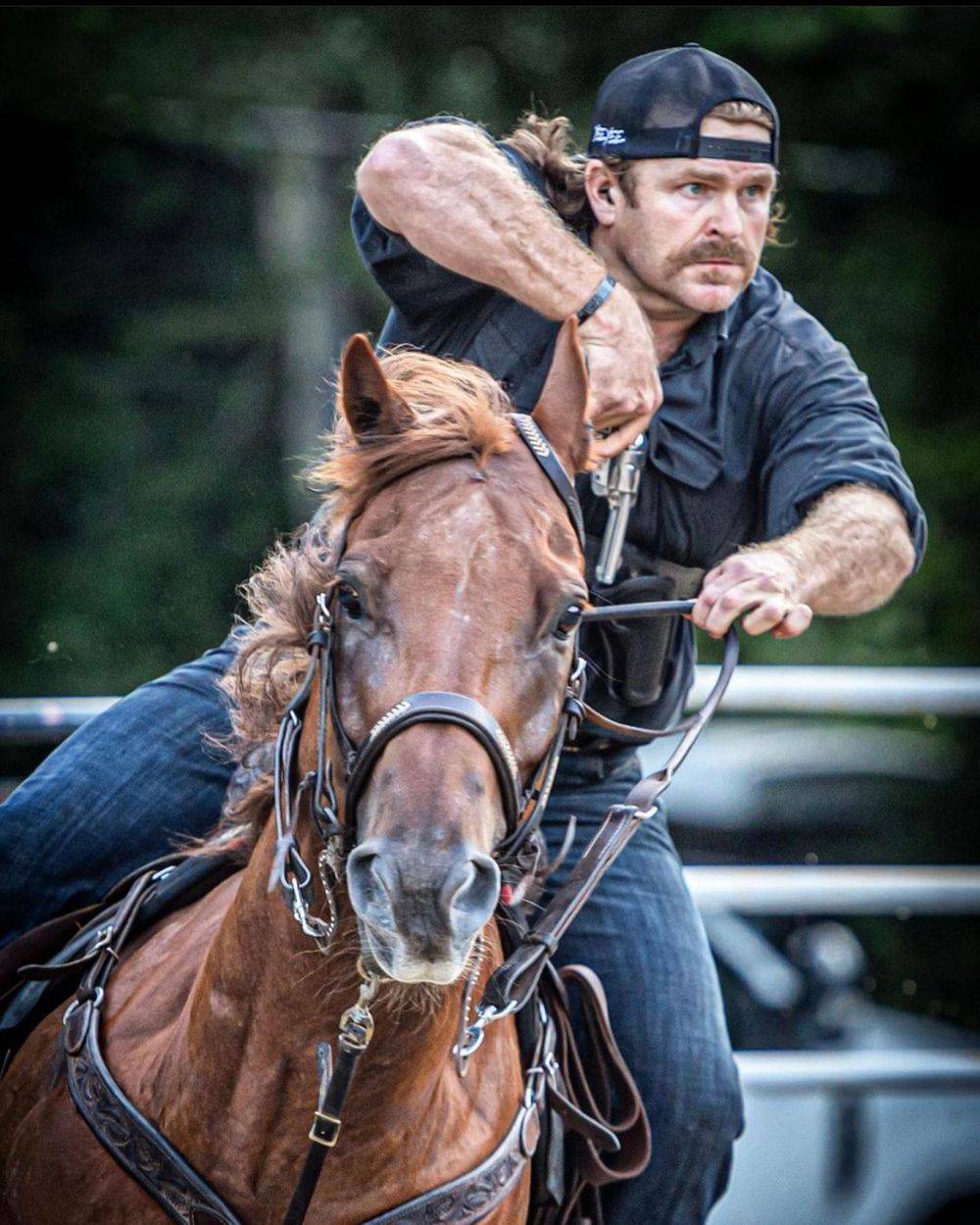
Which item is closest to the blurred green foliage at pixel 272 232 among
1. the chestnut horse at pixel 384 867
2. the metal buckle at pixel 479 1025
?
the chestnut horse at pixel 384 867

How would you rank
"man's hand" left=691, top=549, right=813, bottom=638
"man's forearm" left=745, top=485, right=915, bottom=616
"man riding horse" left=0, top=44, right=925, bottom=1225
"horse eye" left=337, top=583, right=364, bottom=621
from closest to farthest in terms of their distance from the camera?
"horse eye" left=337, top=583, right=364, bottom=621 < "man's hand" left=691, top=549, right=813, bottom=638 < "man's forearm" left=745, top=485, right=915, bottom=616 < "man riding horse" left=0, top=44, right=925, bottom=1225

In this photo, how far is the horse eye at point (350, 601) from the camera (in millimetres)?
2254

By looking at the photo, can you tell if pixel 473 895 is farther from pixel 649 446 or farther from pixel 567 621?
pixel 649 446

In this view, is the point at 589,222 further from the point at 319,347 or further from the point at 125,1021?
the point at 319,347

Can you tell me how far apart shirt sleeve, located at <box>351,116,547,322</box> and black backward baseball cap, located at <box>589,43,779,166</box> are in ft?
0.66

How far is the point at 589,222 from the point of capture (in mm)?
3412

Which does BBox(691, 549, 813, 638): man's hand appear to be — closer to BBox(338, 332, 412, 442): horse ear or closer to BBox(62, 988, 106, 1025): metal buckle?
BBox(338, 332, 412, 442): horse ear

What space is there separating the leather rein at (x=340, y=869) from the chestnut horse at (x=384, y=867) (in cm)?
2

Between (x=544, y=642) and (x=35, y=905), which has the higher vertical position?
(x=544, y=642)

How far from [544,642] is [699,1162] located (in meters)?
1.31

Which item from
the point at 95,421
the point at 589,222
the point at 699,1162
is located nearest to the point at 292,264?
the point at 95,421

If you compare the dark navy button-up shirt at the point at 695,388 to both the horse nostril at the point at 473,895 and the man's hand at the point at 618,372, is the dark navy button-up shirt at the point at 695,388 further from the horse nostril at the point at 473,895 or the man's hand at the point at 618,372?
the horse nostril at the point at 473,895

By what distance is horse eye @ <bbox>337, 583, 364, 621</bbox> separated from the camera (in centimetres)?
225

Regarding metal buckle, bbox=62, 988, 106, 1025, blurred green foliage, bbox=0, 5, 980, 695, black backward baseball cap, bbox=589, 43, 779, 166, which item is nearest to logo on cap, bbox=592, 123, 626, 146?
black backward baseball cap, bbox=589, 43, 779, 166
